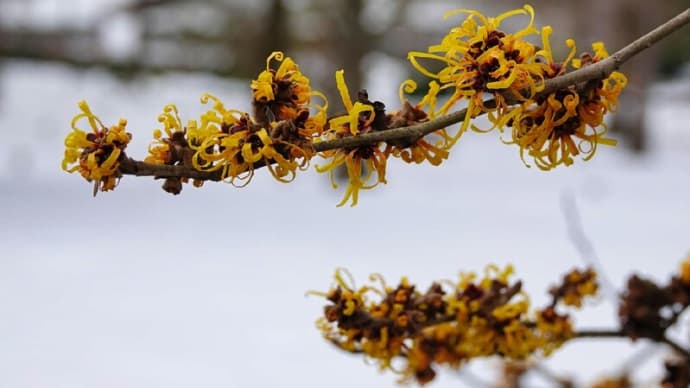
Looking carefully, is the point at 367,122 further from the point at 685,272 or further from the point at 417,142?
the point at 685,272

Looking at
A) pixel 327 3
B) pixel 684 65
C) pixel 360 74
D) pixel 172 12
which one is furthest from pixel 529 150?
pixel 684 65

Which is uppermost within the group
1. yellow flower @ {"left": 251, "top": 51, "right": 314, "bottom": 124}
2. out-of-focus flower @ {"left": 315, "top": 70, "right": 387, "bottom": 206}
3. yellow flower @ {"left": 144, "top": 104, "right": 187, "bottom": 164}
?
yellow flower @ {"left": 251, "top": 51, "right": 314, "bottom": 124}

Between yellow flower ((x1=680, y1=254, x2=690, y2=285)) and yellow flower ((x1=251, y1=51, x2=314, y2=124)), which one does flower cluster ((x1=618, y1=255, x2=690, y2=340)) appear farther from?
yellow flower ((x1=251, y1=51, x2=314, y2=124))

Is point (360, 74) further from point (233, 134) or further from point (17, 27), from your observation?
point (233, 134)

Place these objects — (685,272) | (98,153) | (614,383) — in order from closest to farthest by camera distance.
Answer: (98,153), (685,272), (614,383)

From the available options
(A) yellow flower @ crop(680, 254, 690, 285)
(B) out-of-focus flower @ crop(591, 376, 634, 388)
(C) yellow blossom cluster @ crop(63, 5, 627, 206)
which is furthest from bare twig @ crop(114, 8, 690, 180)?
(B) out-of-focus flower @ crop(591, 376, 634, 388)

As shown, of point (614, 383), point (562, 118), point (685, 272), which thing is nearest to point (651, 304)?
point (685, 272)
